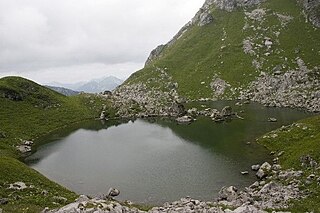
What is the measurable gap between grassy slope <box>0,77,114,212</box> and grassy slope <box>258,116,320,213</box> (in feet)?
111

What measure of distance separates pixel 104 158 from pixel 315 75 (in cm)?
12442

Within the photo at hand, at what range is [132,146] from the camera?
104125 mm

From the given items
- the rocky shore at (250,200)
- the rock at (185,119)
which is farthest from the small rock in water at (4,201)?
the rock at (185,119)

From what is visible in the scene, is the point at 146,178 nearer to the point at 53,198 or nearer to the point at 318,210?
the point at 53,198

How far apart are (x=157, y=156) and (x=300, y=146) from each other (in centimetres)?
3400

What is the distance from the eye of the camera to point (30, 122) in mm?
132000

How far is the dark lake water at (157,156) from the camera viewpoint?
66688mm

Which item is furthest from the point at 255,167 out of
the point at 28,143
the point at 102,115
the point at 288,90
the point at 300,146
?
the point at 288,90

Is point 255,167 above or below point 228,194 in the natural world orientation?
above

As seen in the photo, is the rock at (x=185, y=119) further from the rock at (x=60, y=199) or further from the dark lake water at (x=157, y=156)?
the rock at (x=60, y=199)

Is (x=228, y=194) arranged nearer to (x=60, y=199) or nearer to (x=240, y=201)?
(x=240, y=201)

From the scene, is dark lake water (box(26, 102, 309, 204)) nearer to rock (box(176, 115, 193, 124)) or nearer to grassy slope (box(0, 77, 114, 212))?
rock (box(176, 115, 193, 124))

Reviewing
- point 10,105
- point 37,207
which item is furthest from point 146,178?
point 10,105

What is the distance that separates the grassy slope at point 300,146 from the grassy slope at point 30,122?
111ft
